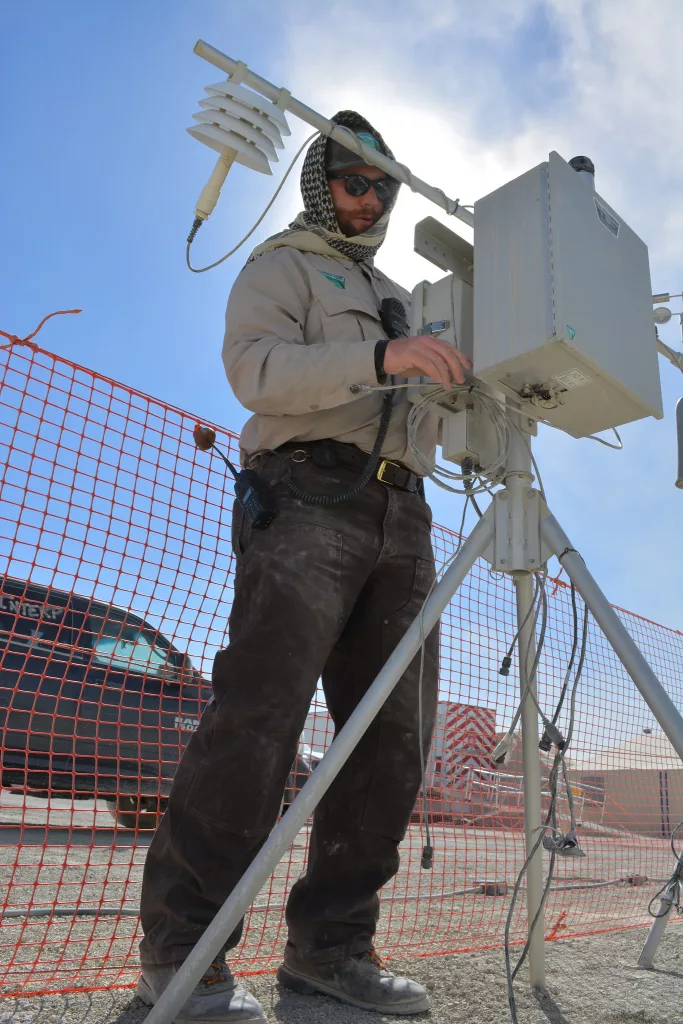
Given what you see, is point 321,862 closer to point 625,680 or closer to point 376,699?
point 376,699

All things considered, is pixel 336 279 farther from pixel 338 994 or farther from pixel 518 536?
pixel 338 994

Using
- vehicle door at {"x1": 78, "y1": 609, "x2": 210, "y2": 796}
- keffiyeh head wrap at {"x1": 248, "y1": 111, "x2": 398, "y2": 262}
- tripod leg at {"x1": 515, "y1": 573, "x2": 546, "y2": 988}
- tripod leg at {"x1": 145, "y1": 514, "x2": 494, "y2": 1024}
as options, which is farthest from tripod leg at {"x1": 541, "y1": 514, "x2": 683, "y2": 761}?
vehicle door at {"x1": 78, "y1": 609, "x2": 210, "y2": 796}

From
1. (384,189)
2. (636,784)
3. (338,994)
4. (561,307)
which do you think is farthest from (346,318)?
(636,784)

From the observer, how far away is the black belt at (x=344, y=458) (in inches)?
76.2

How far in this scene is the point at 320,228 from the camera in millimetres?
2307

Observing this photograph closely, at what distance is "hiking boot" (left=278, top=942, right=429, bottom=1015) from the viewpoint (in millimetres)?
1756

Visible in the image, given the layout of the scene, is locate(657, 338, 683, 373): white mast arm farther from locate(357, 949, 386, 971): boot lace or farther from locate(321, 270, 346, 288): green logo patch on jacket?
locate(357, 949, 386, 971): boot lace

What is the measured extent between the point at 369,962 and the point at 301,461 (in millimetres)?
1253

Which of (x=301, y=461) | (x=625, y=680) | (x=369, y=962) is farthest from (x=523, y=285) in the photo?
(x=625, y=680)

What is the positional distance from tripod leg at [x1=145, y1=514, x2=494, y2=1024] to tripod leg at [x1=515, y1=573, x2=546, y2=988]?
382 mm

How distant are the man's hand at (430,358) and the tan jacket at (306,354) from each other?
58 mm

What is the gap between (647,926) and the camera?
10.8 feet

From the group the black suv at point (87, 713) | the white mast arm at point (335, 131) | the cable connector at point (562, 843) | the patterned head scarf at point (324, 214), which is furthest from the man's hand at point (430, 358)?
the black suv at point (87, 713)

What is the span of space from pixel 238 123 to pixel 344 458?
0.87 m
